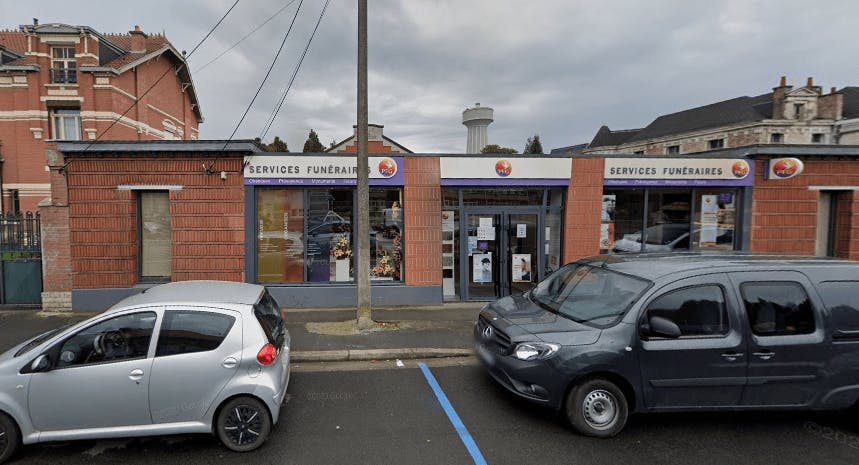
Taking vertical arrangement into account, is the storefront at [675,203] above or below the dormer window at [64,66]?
below

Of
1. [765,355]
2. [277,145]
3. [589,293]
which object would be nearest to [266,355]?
[589,293]

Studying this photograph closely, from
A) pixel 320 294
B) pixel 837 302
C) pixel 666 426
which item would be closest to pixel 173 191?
pixel 320 294

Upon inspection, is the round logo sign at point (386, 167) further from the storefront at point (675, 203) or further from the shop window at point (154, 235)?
the storefront at point (675, 203)

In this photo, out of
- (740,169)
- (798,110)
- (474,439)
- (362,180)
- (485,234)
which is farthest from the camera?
(798,110)

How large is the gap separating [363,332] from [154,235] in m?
5.57

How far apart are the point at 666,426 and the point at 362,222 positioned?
5219mm

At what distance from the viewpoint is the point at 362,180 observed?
23.3ft

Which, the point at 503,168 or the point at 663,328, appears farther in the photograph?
the point at 503,168

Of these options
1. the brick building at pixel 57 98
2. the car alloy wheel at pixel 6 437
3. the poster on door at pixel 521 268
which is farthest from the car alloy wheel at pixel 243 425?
the brick building at pixel 57 98

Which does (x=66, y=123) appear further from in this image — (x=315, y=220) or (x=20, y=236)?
(x=315, y=220)

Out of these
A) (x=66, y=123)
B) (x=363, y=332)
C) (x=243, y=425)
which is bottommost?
(x=363, y=332)

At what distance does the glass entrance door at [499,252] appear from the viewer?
938 centimetres

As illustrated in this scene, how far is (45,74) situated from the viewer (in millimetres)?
23219

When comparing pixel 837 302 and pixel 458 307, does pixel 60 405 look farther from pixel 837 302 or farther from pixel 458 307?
pixel 837 302
